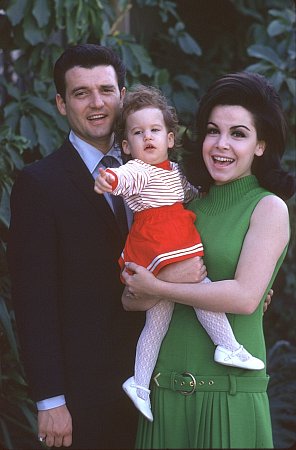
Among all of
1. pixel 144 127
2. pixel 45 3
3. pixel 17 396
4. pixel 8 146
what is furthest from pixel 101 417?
pixel 45 3

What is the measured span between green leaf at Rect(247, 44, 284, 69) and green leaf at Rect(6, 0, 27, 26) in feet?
4.57

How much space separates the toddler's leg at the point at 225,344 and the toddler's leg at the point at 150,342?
0.14 metres

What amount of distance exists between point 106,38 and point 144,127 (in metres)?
1.94

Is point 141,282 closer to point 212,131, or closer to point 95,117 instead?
point 212,131

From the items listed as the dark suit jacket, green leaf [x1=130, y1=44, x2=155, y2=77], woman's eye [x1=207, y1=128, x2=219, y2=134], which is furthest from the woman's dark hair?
green leaf [x1=130, y1=44, x2=155, y2=77]

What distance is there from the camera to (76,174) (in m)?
2.67

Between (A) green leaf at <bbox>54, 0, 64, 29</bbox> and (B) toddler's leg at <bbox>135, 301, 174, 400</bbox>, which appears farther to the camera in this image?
(A) green leaf at <bbox>54, 0, 64, 29</bbox>

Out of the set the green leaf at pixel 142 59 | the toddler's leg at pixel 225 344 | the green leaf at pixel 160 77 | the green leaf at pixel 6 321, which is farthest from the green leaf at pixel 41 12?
the toddler's leg at pixel 225 344

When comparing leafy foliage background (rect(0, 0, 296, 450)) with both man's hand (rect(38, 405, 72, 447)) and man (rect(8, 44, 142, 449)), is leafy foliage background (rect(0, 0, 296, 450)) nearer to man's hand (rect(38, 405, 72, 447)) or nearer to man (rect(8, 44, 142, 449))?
man (rect(8, 44, 142, 449))

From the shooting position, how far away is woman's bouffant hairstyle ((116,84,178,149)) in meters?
2.54

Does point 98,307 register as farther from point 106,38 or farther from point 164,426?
point 106,38

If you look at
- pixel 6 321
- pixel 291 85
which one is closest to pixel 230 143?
pixel 6 321

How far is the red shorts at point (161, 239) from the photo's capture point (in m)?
2.42

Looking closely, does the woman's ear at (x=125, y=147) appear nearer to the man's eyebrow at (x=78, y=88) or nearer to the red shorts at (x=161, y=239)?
the red shorts at (x=161, y=239)
